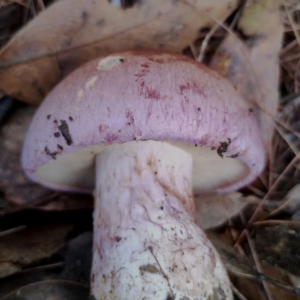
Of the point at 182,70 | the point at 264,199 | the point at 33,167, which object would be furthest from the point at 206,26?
the point at 33,167

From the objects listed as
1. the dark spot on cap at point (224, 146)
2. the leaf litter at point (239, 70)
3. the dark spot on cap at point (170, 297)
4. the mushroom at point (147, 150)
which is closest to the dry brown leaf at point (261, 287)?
the leaf litter at point (239, 70)

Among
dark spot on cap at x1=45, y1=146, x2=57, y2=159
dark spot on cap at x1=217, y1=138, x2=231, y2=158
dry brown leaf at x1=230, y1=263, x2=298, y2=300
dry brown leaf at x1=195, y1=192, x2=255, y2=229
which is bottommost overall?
dry brown leaf at x1=230, y1=263, x2=298, y2=300

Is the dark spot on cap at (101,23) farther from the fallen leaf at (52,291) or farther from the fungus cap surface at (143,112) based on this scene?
the fallen leaf at (52,291)

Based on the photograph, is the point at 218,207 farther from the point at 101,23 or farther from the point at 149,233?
the point at 101,23

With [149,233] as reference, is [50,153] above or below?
above

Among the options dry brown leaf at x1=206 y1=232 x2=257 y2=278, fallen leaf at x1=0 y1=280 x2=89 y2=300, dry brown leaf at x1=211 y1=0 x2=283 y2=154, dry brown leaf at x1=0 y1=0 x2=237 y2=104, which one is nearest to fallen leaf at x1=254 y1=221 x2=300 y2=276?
dry brown leaf at x1=206 y1=232 x2=257 y2=278

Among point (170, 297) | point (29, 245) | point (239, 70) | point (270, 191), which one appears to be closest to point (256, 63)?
point (239, 70)

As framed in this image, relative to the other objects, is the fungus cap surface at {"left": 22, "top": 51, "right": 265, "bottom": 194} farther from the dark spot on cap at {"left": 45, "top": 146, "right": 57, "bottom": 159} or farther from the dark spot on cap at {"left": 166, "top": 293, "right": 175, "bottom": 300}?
the dark spot on cap at {"left": 166, "top": 293, "right": 175, "bottom": 300}
